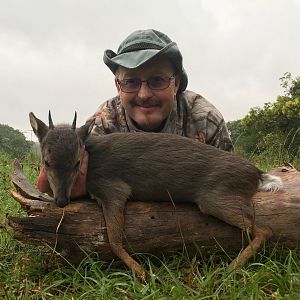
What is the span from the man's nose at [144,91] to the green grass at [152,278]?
2.13 m

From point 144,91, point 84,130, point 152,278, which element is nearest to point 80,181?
point 84,130

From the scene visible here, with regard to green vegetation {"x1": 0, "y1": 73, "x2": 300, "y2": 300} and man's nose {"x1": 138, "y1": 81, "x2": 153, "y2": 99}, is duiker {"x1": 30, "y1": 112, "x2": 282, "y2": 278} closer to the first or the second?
green vegetation {"x1": 0, "y1": 73, "x2": 300, "y2": 300}

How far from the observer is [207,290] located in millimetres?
3186

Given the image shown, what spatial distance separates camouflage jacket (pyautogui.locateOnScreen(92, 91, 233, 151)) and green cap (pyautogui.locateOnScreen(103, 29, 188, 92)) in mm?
416

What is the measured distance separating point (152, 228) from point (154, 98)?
6.68ft

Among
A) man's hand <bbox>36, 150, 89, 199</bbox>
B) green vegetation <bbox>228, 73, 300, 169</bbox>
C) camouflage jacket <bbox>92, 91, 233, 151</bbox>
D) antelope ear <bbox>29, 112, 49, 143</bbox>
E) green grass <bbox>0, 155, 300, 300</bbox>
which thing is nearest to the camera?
green grass <bbox>0, 155, 300, 300</bbox>

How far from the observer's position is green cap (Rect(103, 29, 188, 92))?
17.6ft

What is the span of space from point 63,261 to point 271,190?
6.29 ft

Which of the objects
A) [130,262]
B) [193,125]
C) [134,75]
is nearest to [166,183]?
[130,262]

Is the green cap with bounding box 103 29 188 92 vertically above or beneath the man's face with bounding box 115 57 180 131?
above

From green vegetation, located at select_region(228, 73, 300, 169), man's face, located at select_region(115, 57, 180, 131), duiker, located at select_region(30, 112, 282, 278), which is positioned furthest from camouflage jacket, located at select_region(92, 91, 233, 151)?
green vegetation, located at select_region(228, 73, 300, 169)

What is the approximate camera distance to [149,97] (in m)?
5.54

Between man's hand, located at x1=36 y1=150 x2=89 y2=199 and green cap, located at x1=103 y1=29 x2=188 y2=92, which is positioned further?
green cap, located at x1=103 y1=29 x2=188 y2=92

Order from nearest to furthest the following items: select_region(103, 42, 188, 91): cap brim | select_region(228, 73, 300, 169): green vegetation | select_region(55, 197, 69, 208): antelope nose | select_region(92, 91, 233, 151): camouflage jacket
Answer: select_region(55, 197, 69, 208): antelope nose < select_region(103, 42, 188, 91): cap brim < select_region(92, 91, 233, 151): camouflage jacket < select_region(228, 73, 300, 169): green vegetation
